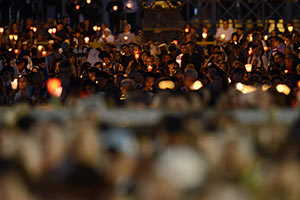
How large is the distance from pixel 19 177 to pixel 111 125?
154 cm

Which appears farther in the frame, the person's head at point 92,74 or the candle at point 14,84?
the candle at point 14,84

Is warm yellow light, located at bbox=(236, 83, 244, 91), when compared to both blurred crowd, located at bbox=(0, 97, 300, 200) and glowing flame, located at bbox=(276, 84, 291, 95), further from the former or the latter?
blurred crowd, located at bbox=(0, 97, 300, 200)

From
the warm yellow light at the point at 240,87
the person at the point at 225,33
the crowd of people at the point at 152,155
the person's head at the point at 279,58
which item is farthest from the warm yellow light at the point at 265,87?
the person at the point at 225,33

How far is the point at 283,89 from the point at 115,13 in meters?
18.1

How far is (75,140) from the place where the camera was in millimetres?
5906

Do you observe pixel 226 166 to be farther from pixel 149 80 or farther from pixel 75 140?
pixel 149 80

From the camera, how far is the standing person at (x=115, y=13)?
27859 mm

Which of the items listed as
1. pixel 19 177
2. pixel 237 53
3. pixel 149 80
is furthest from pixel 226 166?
pixel 237 53

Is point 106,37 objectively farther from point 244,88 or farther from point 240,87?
point 244,88

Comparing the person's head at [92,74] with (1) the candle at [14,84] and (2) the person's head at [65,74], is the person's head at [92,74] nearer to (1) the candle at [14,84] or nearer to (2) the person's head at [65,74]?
(2) the person's head at [65,74]

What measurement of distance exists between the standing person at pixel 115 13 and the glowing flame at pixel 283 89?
1754 centimetres

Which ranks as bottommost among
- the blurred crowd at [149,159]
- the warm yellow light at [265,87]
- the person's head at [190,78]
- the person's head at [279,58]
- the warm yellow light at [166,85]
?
the person's head at [279,58]

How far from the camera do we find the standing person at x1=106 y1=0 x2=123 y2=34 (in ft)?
91.4

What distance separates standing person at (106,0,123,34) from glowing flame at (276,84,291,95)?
17.5m
